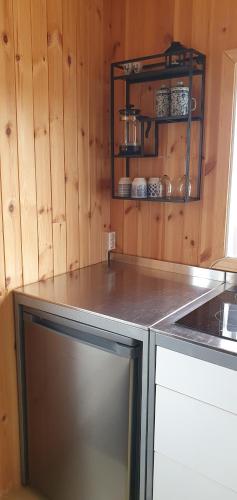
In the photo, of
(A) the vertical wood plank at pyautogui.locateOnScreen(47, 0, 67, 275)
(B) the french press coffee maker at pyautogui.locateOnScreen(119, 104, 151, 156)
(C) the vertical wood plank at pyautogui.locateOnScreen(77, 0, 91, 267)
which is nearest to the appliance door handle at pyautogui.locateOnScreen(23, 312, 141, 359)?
(A) the vertical wood plank at pyautogui.locateOnScreen(47, 0, 67, 275)

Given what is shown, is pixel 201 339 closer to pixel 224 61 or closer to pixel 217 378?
pixel 217 378

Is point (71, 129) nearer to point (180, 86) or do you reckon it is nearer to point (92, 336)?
point (180, 86)

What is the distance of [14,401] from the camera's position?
1738 mm

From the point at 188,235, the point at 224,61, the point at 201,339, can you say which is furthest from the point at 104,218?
the point at 201,339

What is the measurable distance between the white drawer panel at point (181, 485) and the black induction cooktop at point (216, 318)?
0.45 meters

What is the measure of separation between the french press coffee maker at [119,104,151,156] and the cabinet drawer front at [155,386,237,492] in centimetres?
112

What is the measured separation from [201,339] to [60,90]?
4.07 feet

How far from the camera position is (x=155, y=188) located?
1896 millimetres

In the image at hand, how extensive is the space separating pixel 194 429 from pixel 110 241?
1.19m

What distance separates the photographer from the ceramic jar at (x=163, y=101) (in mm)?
1771

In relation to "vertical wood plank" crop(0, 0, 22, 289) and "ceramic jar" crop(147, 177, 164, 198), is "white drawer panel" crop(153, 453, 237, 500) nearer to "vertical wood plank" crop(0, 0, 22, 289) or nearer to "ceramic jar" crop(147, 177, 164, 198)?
"vertical wood plank" crop(0, 0, 22, 289)

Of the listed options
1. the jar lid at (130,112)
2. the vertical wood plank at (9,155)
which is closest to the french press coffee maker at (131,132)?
the jar lid at (130,112)

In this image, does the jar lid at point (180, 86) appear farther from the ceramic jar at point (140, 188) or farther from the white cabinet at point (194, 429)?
the white cabinet at point (194, 429)

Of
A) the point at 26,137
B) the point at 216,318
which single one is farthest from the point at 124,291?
the point at 26,137
